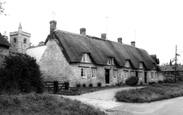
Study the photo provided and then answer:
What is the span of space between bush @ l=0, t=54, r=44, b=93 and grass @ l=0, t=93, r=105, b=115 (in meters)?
2.24

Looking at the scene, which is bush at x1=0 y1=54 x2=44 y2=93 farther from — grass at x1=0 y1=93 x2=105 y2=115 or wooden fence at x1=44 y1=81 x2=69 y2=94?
wooden fence at x1=44 y1=81 x2=69 y2=94

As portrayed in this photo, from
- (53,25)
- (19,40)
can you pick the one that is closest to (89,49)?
(53,25)

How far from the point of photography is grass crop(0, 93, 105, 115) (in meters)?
9.34

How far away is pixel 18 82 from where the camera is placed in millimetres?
13383

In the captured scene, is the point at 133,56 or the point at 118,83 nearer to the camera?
the point at 118,83

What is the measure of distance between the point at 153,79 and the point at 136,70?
8152 mm

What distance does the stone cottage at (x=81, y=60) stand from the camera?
26.3 meters

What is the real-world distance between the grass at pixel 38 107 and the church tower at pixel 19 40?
65414mm

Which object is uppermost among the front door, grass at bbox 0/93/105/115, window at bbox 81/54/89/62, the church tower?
the church tower

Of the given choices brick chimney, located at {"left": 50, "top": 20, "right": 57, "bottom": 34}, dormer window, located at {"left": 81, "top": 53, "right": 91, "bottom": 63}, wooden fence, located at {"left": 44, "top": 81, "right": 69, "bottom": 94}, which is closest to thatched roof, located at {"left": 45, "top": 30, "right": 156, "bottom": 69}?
dormer window, located at {"left": 81, "top": 53, "right": 91, "bottom": 63}

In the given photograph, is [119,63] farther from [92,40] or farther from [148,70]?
[148,70]

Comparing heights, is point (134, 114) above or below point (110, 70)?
below

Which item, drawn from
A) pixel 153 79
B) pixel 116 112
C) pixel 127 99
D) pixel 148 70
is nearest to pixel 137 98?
pixel 127 99

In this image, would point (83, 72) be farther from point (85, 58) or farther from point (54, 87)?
point (54, 87)
